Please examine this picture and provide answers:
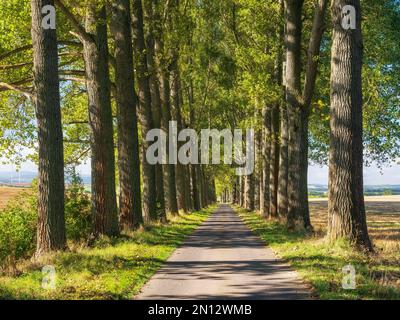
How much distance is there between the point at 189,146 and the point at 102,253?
119 ft

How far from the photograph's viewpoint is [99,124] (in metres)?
17.4

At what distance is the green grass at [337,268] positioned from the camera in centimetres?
897

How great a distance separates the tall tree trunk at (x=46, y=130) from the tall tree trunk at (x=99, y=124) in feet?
12.7

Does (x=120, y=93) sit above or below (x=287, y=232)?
above

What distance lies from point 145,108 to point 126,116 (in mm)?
4573

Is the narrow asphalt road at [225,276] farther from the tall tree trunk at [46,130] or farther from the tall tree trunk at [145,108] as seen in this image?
the tall tree trunk at [145,108]

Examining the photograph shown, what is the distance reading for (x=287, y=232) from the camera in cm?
2114

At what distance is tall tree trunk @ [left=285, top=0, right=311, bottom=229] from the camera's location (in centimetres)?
2153

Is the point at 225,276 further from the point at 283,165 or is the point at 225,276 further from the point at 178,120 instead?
the point at 178,120

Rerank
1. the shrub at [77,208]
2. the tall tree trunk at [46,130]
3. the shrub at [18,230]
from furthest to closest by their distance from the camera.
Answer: the shrub at [77,208]
the shrub at [18,230]
the tall tree trunk at [46,130]

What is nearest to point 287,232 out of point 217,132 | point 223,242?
point 223,242

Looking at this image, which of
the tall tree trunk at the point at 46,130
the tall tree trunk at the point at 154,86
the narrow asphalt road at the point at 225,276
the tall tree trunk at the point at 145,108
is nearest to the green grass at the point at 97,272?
the narrow asphalt road at the point at 225,276

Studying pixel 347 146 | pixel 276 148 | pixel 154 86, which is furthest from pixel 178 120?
pixel 347 146
